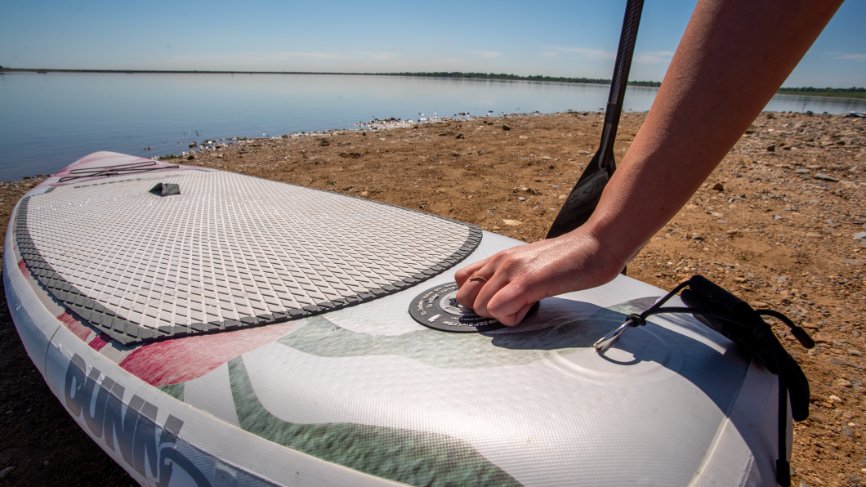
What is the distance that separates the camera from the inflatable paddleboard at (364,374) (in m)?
0.73

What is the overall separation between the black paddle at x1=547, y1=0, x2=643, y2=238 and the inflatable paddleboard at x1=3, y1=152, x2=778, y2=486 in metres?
0.29

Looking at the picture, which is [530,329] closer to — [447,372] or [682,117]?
[447,372]

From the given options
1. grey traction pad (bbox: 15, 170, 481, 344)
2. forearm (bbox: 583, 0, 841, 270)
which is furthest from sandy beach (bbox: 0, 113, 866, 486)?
grey traction pad (bbox: 15, 170, 481, 344)

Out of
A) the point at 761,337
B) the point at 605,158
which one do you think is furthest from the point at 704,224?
the point at 761,337

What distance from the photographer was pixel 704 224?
340 centimetres

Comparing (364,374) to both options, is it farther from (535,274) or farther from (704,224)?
(704,224)

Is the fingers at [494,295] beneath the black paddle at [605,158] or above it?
beneath

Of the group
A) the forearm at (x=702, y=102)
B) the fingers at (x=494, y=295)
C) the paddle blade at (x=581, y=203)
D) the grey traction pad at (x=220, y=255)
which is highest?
the forearm at (x=702, y=102)

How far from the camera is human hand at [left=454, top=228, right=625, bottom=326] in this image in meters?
0.84

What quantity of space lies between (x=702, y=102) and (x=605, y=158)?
814 mm

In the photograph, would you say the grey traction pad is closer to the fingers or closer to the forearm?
the fingers

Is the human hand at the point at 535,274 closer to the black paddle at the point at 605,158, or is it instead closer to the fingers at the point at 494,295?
the fingers at the point at 494,295

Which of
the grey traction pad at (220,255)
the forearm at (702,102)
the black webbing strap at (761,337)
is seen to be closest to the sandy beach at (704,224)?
the forearm at (702,102)

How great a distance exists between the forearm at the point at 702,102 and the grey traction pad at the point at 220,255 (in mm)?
710
